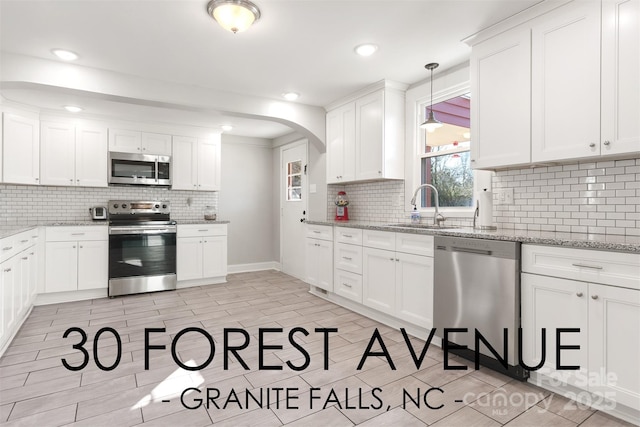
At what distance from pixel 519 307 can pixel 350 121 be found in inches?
107

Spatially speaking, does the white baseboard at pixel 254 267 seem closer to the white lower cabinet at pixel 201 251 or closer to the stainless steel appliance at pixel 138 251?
the white lower cabinet at pixel 201 251

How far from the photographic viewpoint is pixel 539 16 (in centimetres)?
229

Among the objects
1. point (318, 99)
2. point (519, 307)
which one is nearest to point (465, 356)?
point (519, 307)

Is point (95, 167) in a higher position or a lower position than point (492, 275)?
higher

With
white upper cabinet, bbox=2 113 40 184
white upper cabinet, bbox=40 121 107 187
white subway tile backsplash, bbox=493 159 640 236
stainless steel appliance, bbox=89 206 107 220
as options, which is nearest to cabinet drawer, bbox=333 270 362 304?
white subway tile backsplash, bbox=493 159 640 236

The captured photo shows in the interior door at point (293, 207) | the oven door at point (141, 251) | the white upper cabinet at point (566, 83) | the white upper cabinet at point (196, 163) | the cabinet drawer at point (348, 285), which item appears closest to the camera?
the white upper cabinet at point (566, 83)

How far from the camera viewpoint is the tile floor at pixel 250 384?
1819mm

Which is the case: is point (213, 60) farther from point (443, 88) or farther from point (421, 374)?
point (421, 374)

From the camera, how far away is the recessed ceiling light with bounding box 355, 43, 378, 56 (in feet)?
9.26

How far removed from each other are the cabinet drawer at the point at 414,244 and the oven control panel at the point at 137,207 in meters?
3.64

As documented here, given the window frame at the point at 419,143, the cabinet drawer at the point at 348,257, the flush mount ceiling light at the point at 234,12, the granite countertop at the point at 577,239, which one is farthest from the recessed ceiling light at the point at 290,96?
the granite countertop at the point at 577,239

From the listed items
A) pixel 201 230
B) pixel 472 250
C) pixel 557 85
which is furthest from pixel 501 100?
pixel 201 230

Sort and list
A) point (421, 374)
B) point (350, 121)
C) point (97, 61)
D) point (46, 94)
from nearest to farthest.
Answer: point (421, 374) → point (97, 61) → point (46, 94) → point (350, 121)

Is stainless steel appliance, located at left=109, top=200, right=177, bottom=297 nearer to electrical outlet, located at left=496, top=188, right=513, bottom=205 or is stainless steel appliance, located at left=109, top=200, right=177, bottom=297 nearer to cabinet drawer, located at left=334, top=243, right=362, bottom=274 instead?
cabinet drawer, located at left=334, top=243, right=362, bottom=274
